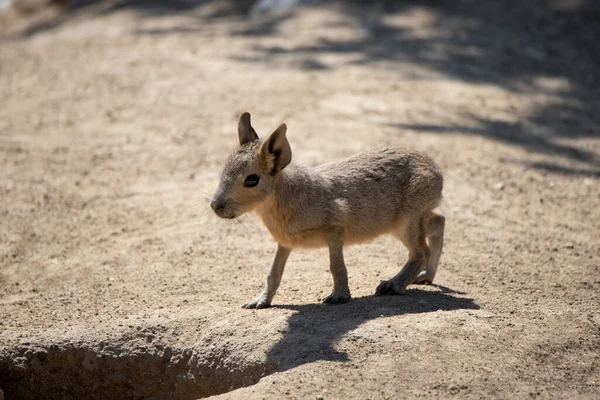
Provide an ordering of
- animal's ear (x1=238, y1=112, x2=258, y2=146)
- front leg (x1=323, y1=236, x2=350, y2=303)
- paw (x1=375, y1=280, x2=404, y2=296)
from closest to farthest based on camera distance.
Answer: animal's ear (x1=238, y1=112, x2=258, y2=146)
front leg (x1=323, y1=236, x2=350, y2=303)
paw (x1=375, y1=280, x2=404, y2=296)

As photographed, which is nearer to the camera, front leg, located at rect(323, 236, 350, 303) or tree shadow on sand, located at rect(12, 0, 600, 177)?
front leg, located at rect(323, 236, 350, 303)

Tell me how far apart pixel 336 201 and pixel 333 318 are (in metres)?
0.84

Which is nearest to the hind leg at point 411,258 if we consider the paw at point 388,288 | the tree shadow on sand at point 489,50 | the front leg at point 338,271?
the paw at point 388,288

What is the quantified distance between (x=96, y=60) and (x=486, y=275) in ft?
28.2

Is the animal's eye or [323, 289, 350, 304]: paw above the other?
the animal's eye

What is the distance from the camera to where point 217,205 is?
197 inches

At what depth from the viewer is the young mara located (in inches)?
203

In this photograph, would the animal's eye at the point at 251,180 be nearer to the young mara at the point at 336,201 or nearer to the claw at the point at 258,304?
the young mara at the point at 336,201

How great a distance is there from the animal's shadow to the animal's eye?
3.17 feet

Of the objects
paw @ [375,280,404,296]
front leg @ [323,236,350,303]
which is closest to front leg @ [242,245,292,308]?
front leg @ [323,236,350,303]

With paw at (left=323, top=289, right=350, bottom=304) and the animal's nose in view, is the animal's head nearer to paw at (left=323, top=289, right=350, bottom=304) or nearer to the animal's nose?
the animal's nose

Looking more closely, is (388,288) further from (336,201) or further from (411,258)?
(336,201)

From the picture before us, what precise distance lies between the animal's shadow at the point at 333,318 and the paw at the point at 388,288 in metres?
0.07

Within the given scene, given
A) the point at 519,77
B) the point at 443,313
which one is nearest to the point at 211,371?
the point at 443,313
